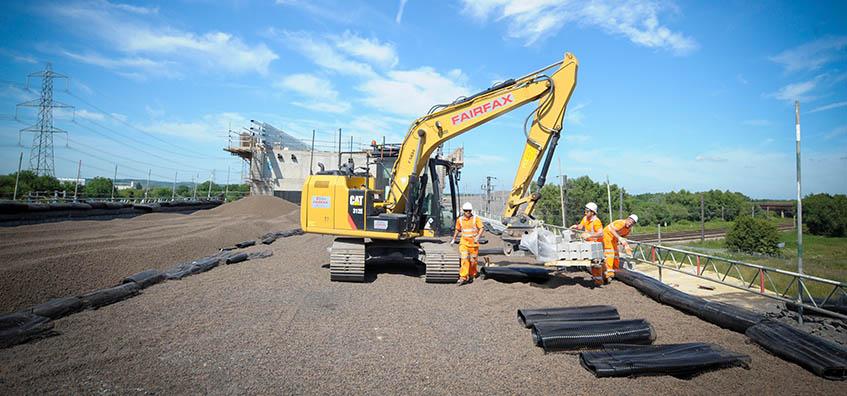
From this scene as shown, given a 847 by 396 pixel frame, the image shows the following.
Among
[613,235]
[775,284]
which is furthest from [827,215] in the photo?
[613,235]

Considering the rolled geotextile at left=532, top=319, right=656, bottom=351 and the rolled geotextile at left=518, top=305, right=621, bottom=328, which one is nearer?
the rolled geotextile at left=532, top=319, right=656, bottom=351

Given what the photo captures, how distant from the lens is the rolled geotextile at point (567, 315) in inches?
230

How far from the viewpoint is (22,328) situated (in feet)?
16.0

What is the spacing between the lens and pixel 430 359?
471 centimetres

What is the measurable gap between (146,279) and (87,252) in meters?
2.82

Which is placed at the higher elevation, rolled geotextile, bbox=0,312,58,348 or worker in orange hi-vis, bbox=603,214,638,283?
worker in orange hi-vis, bbox=603,214,638,283

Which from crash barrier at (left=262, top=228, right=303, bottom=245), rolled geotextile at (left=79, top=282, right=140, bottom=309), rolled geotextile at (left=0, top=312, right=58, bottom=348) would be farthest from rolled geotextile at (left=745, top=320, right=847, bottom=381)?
crash barrier at (left=262, top=228, right=303, bottom=245)

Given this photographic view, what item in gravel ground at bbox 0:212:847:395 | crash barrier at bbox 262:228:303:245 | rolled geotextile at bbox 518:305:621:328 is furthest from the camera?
crash barrier at bbox 262:228:303:245

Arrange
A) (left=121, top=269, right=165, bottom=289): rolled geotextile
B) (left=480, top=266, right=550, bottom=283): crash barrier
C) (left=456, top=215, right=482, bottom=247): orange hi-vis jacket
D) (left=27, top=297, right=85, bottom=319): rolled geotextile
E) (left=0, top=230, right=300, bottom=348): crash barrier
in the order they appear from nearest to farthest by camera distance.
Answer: (left=0, top=230, right=300, bottom=348): crash barrier, (left=27, top=297, right=85, bottom=319): rolled geotextile, (left=121, top=269, right=165, bottom=289): rolled geotextile, (left=456, top=215, right=482, bottom=247): orange hi-vis jacket, (left=480, top=266, right=550, bottom=283): crash barrier

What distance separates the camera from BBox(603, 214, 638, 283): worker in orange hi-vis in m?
8.63

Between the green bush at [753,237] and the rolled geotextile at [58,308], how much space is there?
36.1 m

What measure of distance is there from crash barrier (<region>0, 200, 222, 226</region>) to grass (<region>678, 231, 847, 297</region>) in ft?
80.6

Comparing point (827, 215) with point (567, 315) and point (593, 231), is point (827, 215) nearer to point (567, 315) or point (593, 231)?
point (593, 231)

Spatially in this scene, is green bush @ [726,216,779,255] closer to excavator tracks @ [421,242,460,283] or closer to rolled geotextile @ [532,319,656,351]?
excavator tracks @ [421,242,460,283]
